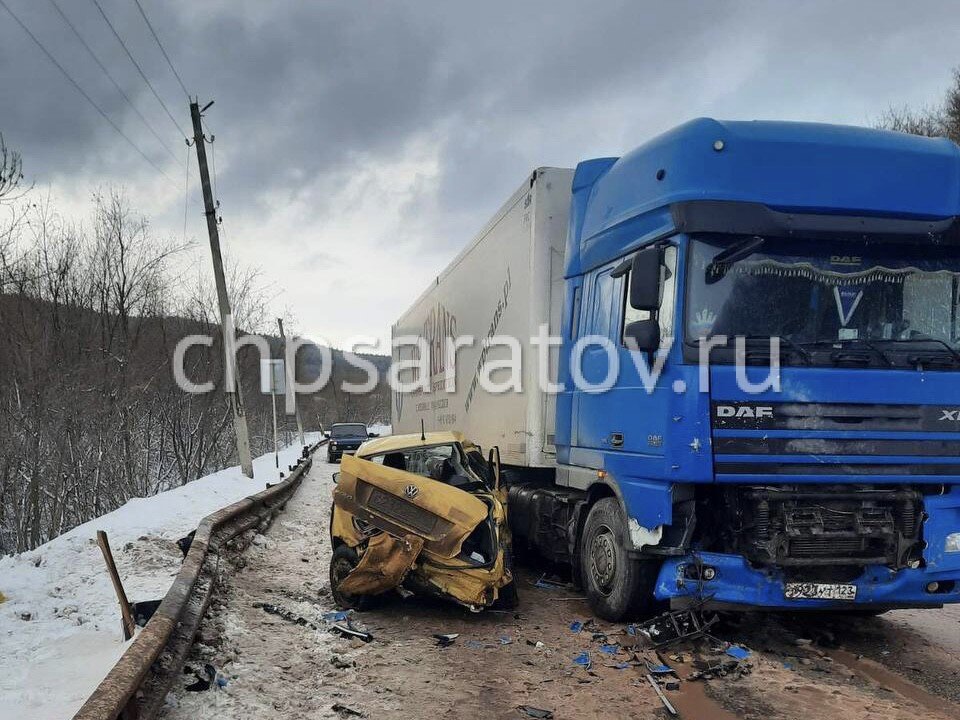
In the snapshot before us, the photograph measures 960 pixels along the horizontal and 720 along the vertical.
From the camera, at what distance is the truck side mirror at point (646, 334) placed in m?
5.28

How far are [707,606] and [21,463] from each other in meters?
20.1

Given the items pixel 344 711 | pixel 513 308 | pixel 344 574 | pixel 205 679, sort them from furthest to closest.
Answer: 1. pixel 513 308
2. pixel 344 574
3. pixel 205 679
4. pixel 344 711

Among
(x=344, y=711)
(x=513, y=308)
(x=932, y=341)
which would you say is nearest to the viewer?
(x=344, y=711)

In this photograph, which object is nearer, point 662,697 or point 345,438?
point 662,697

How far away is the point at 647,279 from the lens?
17.1ft

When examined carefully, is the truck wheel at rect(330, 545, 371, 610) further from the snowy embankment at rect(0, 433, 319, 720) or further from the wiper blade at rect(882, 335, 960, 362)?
the wiper blade at rect(882, 335, 960, 362)

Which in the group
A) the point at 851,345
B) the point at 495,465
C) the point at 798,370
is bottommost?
the point at 495,465

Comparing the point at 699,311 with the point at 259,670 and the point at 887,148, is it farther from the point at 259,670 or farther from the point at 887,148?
the point at 259,670

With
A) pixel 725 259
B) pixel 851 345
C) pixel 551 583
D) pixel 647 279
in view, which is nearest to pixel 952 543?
pixel 851 345

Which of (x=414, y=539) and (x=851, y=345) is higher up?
(x=851, y=345)

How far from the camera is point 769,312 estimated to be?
5098 mm

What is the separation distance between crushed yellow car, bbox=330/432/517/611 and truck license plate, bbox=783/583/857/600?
7.44 ft

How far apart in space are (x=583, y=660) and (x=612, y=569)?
0.94 m

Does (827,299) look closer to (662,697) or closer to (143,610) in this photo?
(662,697)
